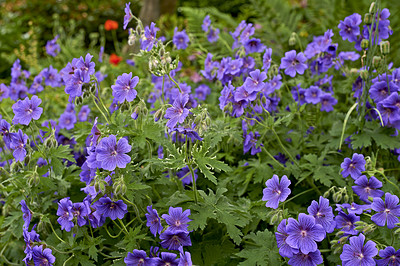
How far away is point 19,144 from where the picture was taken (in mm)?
1775

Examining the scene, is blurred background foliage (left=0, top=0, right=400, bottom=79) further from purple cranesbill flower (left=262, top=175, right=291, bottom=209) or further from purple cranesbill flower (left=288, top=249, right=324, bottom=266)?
purple cranesbill flower (left=288, top=249, right=324, bottom=266)

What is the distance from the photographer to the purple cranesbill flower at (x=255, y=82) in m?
1.86

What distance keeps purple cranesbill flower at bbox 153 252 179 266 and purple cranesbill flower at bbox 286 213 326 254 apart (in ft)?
1.23

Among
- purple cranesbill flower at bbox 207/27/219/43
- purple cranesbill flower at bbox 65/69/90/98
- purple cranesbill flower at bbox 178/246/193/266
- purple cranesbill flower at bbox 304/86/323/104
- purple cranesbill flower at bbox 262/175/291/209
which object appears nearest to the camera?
purple cranesbill flower at bbox 178/246/193/266

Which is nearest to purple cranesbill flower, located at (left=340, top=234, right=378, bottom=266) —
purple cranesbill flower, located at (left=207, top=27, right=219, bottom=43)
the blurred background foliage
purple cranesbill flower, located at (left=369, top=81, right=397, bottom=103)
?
purple cranesbill flower, located at (left=369, top=81, right=397, bottom=103)

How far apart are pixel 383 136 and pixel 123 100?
117 centimetres

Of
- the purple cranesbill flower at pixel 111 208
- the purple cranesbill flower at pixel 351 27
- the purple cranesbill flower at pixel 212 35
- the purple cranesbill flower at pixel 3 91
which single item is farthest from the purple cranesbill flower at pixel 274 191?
the purple cranesbill flower at pixel 3 91

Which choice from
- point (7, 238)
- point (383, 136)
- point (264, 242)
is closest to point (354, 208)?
point (264, 242)

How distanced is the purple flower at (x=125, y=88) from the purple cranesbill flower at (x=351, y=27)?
1.14m

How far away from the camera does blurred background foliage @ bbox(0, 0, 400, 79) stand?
13.1 feet

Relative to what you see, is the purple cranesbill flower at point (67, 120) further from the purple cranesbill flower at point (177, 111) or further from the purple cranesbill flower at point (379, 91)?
the purple cranesbill flower at point (379, 91)

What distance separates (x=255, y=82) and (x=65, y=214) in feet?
2.95

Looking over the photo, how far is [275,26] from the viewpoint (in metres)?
4.68

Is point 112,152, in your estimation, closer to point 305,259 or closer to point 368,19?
point 305,259
